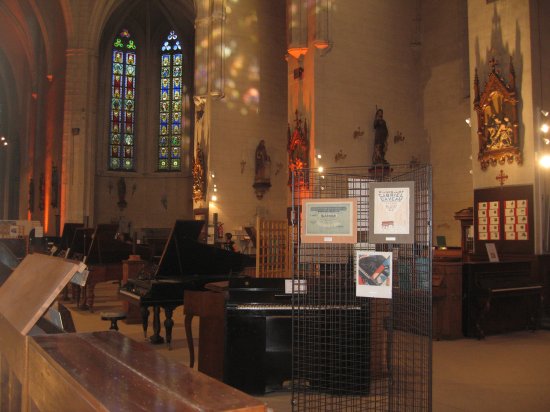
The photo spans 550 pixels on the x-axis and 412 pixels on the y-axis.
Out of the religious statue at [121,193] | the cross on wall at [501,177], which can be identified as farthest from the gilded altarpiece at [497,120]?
the religious statue at [121,193]

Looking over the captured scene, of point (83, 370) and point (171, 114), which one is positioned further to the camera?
point (171, 114)

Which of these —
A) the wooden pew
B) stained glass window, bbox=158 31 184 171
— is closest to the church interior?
the wooden pew

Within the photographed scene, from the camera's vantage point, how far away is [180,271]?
6969 millimetres

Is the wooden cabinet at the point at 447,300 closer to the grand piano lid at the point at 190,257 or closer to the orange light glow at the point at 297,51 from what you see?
the grand piano lid at the point at 190,257

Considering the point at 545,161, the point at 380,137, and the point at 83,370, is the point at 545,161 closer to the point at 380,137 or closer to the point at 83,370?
the point at 380,137

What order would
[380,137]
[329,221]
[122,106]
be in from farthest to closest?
[122,106]
[380,137]
[329,221]

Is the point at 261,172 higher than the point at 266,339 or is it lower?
higher

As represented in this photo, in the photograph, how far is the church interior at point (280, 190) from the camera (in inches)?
144

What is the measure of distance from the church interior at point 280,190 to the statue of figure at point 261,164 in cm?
6

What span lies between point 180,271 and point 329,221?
3700 millimetres

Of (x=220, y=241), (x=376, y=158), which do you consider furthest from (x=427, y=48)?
(x=220, y=241)

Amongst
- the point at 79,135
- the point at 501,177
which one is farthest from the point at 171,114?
the point at 501,177

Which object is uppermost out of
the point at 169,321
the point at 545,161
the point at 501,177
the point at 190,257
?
the point at 545,161

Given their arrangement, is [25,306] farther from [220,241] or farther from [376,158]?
[220,241]
